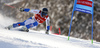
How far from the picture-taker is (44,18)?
543cm

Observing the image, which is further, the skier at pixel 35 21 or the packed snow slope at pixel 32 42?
the skier at pixel 35 21

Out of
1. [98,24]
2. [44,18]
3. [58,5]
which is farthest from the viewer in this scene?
[58,5]

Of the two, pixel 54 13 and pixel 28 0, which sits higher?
pixel 28 0

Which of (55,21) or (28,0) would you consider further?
(28,0)

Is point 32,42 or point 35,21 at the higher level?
point 35,21

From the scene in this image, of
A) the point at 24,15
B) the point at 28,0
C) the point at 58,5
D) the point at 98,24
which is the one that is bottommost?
the point at 98,24

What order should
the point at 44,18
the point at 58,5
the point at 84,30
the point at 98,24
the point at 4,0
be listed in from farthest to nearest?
the point at 4,0
the point at 58,5
the point at 84,30
the point at 98,24
the point at 44,18

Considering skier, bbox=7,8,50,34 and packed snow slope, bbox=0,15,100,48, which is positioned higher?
skier, bbox=7,8,50,34

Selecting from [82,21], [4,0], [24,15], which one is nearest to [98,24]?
[82,21]

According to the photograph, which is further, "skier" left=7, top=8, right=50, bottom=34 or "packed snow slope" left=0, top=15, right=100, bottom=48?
"skier" left=7, top=8, right=50, bottom=34

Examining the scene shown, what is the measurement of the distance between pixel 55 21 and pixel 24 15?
4.93 meters

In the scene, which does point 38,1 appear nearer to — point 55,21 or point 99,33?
point 55,21

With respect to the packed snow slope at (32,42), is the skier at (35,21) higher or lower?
higher

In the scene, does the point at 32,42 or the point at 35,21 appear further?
the point at 35,21
